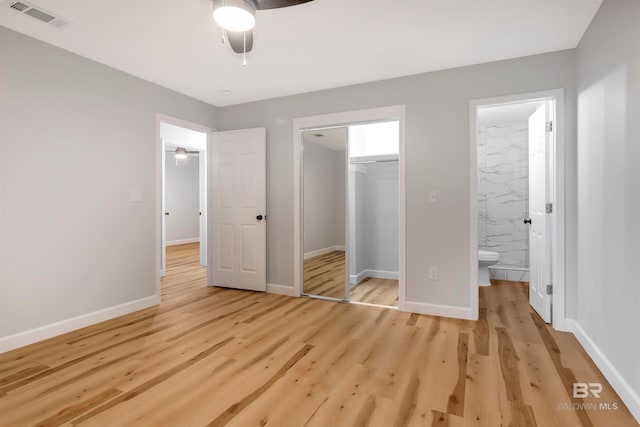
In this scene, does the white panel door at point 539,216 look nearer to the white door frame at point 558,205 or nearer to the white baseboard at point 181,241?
the white door frame at point 558,205

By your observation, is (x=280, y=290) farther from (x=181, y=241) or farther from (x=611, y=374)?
(x=181, y=241)

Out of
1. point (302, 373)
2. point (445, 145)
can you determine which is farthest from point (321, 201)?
point (302, 373)

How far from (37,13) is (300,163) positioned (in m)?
2.60

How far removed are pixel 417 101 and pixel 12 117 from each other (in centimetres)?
356

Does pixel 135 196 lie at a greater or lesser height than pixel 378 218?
greater

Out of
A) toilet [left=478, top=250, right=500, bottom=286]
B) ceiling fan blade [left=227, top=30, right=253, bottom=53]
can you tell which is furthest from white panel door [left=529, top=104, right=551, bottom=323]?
ceiling fan blade [left=227, top=30, right=253, bottom=53]

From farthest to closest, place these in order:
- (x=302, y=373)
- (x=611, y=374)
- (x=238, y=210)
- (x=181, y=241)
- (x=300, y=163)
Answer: (x=181, y=241), (x=238, y=210), (x=300, y=163), (x=302, y=373), (x=611, y=374)

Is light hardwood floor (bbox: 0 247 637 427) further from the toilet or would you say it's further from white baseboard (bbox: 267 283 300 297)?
the toilet

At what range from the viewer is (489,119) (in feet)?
16.1

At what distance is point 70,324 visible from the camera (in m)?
2.91

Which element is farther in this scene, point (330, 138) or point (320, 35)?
point (330, 138)

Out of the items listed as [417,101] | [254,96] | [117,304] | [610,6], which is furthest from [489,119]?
[117,304]

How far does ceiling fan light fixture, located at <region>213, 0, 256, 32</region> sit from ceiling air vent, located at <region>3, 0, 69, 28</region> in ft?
4.90

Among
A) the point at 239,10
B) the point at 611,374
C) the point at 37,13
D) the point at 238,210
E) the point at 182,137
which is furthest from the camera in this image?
the point at 182,137
